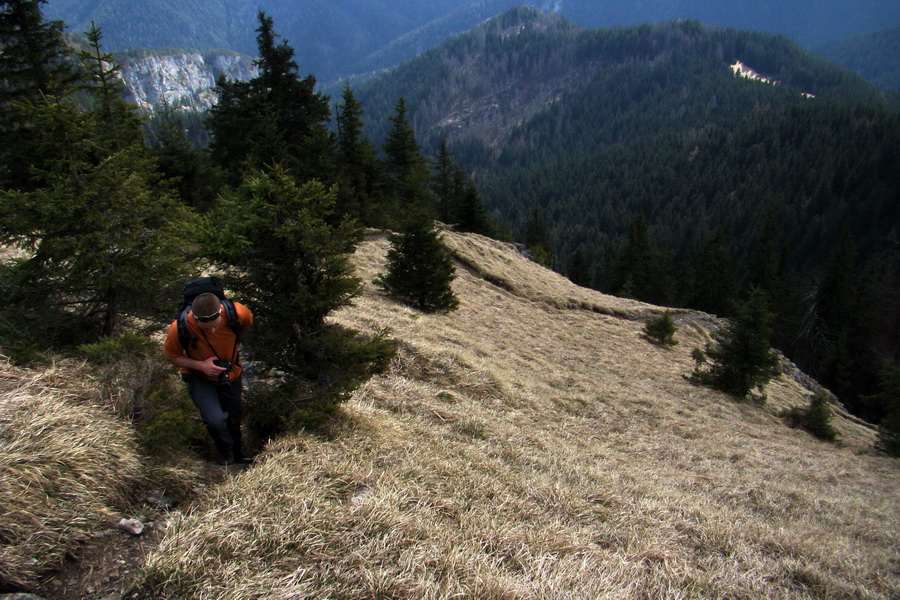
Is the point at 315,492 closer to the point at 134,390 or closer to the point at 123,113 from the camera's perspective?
the point at 134,390

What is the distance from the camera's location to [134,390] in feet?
13.1

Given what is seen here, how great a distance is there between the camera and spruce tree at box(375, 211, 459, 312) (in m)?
15.9

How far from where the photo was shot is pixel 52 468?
301 centimetres

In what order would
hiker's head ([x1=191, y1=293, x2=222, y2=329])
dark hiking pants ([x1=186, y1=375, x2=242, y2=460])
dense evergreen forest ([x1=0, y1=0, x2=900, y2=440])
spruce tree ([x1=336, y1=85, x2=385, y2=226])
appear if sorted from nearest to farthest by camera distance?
1. hiker's head ([x1=191, y1=293, x2=222, y2=329])
2. dark hiking pants ([x1=186, y1=375, x2=242, y2=460])
3. dense evergreen forest ([x1=0, y1=0, x2=900, y2=440])
4. spruce tree ([x1=336, y1=85, x2=385, y2=226])

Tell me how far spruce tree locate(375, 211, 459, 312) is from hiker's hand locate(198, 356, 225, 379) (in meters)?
12.1

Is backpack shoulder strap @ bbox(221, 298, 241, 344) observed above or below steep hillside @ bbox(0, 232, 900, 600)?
above

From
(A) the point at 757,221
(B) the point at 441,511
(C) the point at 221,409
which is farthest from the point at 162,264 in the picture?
(A) the point at 757,221

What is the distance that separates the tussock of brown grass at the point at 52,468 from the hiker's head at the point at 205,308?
1168mm

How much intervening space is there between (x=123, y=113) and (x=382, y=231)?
51.6 ft

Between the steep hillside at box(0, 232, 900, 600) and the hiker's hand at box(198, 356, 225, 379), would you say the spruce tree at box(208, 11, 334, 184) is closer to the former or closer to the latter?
the steep hillside at box(0, 232, 900, 600)

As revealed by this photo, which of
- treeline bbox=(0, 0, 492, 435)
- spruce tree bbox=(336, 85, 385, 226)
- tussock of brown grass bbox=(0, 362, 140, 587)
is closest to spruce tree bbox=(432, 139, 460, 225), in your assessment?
spruce tree bbox=(336, 85, 385, 226)

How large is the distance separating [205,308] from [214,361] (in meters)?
0.60

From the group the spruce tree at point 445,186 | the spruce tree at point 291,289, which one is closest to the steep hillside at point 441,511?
the spruce tree at point 291,289

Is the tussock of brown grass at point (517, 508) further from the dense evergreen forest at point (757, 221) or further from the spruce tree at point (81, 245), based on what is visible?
the dense evergreen forest at point (757, 221)
